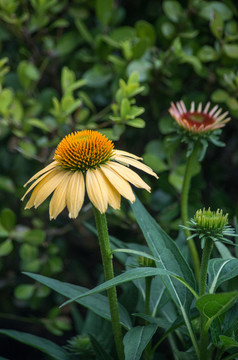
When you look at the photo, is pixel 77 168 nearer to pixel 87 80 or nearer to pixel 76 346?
pixel 76 346

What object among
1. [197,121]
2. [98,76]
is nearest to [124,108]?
[197,121]

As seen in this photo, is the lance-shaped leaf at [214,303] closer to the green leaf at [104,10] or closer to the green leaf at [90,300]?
the green leaf at [90,300]

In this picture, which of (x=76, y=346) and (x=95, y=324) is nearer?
(x=76, y=346)

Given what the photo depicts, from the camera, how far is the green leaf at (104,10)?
50.4 inches

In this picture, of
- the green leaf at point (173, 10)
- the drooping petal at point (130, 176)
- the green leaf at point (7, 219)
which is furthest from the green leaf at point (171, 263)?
the green leaf at point (173, 10)

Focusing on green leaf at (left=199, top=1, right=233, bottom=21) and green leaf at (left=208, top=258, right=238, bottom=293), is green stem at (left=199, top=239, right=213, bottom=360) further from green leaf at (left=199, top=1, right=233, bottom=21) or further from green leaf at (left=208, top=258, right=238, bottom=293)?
green leaf at (left=199, top=1, right=233, bottom=21)

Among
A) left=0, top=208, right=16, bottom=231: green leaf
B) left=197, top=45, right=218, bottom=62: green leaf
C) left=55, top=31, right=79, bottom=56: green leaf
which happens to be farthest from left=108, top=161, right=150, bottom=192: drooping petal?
left=55, top=31, right=79, bottom=56: green leaf

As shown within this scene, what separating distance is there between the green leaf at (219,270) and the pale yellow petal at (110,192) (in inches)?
9.3

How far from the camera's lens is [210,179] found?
163cm

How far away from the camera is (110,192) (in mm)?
706

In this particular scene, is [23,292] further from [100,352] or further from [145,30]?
[145,30]

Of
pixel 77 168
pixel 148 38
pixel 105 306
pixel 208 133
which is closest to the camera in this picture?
pixel 77 168

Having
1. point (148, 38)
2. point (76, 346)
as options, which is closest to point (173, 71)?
point (148, 38)

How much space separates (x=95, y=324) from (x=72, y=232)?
608 mm
